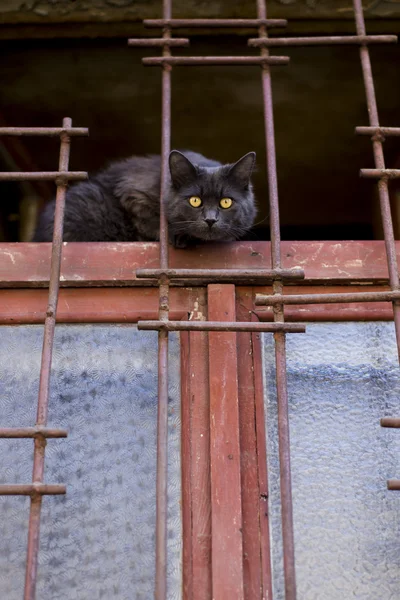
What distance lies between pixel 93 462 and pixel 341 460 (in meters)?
0.69

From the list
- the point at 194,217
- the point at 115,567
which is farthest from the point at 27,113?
the point at 115,567

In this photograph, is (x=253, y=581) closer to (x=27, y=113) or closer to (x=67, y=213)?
(x=67, y=213)

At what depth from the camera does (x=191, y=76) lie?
3738 millimetres

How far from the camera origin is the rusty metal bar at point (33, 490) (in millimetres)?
1853

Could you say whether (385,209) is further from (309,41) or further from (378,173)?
(309,41)

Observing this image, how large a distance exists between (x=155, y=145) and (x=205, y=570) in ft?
8.57

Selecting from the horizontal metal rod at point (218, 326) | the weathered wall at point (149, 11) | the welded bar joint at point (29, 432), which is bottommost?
the welded bar joint at point (29, 432)

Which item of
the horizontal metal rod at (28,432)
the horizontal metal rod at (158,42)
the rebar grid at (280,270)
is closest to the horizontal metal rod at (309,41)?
the rebar grid at (280,270)

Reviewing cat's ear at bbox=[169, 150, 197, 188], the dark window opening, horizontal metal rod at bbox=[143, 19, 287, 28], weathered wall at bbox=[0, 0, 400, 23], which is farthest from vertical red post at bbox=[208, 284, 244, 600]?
the dark window opening

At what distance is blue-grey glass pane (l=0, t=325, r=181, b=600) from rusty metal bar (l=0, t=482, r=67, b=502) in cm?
36

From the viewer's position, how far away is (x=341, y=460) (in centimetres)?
228

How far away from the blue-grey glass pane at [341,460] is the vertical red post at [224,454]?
0.39 ft

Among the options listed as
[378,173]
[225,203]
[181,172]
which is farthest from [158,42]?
[378,173]

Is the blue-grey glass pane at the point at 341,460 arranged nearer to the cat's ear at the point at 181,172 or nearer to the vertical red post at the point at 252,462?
the vertical red post at the point at 252,462
